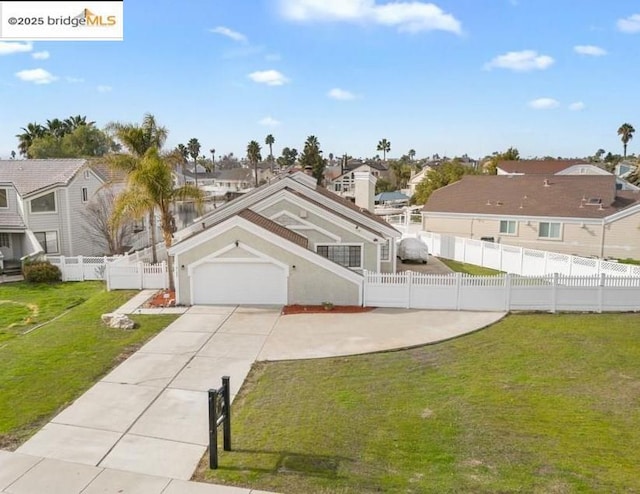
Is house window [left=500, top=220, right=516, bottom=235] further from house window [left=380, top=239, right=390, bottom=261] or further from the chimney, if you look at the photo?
house window [left=380, top=239, right=390, bottom=261]

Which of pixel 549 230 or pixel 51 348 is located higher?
pixel 549 230

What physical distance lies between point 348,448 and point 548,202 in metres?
29.2

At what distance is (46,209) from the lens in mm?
28422

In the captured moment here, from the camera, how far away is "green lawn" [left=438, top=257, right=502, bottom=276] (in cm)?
2566

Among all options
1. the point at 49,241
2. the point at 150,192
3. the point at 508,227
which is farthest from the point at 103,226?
the point at 508,227

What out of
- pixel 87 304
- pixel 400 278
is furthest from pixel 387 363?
pixel 87 304

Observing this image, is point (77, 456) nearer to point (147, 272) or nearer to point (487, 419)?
point (487, 419)

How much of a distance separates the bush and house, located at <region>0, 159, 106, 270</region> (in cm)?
358

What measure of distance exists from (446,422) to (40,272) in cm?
2110

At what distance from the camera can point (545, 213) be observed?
31.5 m

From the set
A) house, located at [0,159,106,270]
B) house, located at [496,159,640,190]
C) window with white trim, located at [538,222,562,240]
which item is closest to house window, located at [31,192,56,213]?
house, located at [0,159,106,270]

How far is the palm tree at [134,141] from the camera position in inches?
767

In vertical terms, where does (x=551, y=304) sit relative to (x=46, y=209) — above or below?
below

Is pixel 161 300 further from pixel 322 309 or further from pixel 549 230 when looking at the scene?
pixel 549 230
